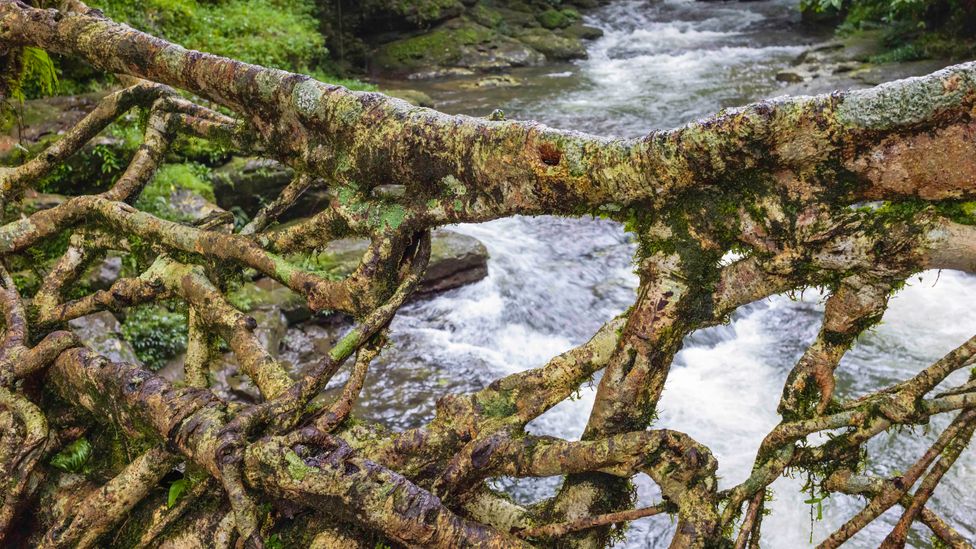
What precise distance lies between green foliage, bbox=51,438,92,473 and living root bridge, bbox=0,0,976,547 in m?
0.06

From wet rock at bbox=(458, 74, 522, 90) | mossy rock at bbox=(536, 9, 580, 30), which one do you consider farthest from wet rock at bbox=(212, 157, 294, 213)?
mossy rock at bbox=(536, 9, 580, 30)

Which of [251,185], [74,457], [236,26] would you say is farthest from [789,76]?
[74,457]

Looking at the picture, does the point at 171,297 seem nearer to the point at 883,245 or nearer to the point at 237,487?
the point at 237,487

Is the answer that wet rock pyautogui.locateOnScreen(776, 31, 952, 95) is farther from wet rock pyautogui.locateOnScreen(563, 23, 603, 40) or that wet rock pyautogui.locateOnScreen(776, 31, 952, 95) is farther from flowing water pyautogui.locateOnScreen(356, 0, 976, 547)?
wet rock pyautogui.locateOnScreen(563, 23, 603, 40)

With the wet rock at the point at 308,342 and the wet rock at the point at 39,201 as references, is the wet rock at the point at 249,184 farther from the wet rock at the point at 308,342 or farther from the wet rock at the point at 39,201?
the wet rock at the point at 39,201

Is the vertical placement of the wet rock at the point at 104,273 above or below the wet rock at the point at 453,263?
above

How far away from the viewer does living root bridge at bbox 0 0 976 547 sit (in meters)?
2.30

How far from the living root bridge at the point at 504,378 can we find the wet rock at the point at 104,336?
1758 millimetres

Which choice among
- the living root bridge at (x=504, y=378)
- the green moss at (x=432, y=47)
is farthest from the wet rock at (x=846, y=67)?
the living root bridge at (x=504, y=378)

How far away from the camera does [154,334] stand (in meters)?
6.45

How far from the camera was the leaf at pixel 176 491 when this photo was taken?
3.24 metres

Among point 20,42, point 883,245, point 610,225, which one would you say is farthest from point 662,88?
point 883,245

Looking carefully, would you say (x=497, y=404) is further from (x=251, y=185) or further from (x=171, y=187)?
(x=251, y=185)

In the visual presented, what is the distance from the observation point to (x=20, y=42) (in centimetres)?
436
